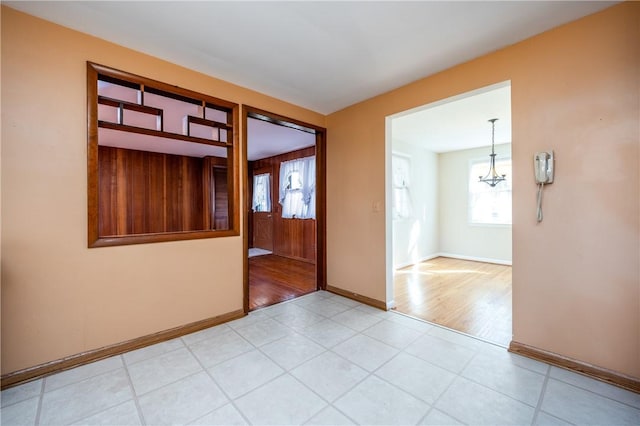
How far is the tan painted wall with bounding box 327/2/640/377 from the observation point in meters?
1.69

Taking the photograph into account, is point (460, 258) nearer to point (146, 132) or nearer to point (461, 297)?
point (461, 297)

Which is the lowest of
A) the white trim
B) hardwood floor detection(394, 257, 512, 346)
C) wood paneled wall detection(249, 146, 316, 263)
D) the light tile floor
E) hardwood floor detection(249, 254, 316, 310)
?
the light tile floor

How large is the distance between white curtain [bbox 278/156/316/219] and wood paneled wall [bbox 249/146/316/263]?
162 millimetres

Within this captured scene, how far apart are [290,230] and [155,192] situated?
3368 millimetres

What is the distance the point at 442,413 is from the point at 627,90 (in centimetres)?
235

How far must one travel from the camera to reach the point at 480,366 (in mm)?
1912

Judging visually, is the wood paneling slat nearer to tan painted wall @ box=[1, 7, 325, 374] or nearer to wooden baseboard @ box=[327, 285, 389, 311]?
wooden baseboard @ box=[327, 285, 389, 311]

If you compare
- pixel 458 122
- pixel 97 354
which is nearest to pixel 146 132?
pixel 97 354

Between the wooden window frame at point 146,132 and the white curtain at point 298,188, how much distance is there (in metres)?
2.48

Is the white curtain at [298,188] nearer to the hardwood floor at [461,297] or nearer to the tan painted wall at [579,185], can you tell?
the hardwood floor at [461,297]

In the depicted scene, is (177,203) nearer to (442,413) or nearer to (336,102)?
(336,102)

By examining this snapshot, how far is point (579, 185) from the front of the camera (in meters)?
1.85

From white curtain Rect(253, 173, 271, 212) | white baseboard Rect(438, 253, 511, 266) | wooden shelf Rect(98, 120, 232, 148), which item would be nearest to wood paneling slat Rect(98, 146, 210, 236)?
white curtain Rect(253, 173, 271, 212)

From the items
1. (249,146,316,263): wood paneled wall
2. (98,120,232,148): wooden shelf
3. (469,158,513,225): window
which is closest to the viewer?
(98,120,232,148): wooden shelf
